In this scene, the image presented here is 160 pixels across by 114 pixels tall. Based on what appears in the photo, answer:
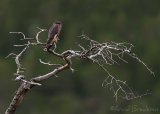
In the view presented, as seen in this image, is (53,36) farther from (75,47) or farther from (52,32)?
(75,47)

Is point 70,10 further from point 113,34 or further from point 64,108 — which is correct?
point 64,108

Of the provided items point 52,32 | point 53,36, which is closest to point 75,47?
point 52,32

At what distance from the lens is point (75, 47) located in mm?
28250

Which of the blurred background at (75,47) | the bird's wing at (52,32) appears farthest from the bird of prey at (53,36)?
the blurred background at (75,47)

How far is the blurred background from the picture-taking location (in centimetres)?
2955

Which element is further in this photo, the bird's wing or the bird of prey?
the bird's wing

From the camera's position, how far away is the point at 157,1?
35656 mm

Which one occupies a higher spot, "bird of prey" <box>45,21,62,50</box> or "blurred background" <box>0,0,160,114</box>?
"blurred background" <box>0,0,160,114</box>

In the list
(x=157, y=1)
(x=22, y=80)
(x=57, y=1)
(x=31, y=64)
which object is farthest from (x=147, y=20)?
(x=22, y=80)

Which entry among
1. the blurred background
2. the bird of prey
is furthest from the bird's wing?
the blurred background

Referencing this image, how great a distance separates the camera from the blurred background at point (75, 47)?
2955 cm

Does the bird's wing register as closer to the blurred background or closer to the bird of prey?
the bird of prey

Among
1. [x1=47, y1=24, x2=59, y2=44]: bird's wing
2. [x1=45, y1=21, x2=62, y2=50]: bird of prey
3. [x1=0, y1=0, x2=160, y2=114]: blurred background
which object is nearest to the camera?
[x1=45, y1=21, x2=62, y2=50]: bird of prey

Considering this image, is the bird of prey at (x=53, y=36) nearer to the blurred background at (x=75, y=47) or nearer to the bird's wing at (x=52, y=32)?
the bird's wing at (x=52, y=32)
